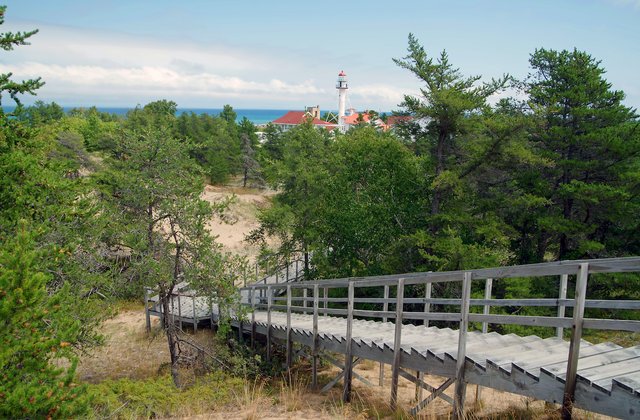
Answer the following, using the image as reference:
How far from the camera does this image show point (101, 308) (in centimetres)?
1040

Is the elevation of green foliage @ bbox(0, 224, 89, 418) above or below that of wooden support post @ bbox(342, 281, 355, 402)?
above

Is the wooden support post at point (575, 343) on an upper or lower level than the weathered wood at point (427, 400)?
upper

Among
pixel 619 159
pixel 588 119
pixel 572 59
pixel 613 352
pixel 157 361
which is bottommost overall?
pixel 157 361

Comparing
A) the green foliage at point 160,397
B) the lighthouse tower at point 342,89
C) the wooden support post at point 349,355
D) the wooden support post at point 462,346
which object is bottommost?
the green foliage at point 160,397

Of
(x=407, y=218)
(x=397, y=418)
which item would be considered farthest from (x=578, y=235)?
(x=397, y=418)

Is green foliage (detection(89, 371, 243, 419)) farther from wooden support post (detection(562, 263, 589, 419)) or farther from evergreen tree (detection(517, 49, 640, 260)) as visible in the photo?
evergreen tree (detection(517, 49, 640, 260))

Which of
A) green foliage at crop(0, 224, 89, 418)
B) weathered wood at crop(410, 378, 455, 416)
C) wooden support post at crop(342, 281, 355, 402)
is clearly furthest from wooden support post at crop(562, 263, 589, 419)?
green foliage at crop(0, 224, 89, 418)

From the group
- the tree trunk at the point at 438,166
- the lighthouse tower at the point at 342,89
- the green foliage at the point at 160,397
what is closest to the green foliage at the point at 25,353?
the green foliage at the point at 160,397

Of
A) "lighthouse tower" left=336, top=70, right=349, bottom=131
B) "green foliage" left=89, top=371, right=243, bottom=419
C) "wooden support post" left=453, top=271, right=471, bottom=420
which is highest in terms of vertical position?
"lighthouse tower" left=336, top=70, right=349, bottom=131

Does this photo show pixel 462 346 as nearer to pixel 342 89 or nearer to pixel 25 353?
pixel 25 353

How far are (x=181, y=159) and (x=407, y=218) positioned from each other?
10.0 m

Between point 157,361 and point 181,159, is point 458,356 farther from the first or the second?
point 157,361

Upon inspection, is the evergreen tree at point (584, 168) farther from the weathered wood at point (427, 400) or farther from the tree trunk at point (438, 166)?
the weathered wood at point (427, 400)

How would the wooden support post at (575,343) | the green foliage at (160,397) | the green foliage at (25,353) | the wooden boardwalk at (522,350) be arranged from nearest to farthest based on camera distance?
the wooden boardwalk at (522,350) → the wooden support post at (575,343) → the green foliage at (25,353) → the green foliage at (160,397)
